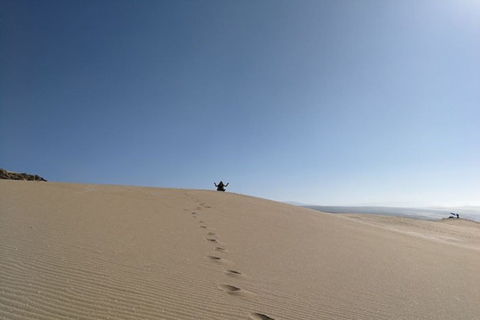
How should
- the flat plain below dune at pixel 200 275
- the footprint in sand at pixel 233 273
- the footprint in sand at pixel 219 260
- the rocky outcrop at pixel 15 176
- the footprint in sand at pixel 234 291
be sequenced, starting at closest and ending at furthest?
the flat plain below dune at pixel 200 275
the footprint in sand at pixel 234 291
the footprint in sand at pixel 233 273
the footprint in sand at pixel 219 260
the rocky outcrop at pixel 15 176

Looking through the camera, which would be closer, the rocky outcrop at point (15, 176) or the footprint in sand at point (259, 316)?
the footprint in sand at point (259, 316)

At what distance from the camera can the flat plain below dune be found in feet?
7.76

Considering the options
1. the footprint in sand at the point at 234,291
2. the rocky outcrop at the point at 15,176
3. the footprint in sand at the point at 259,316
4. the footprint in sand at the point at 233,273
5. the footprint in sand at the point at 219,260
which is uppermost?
the rocky outcrop at the point at 15,176

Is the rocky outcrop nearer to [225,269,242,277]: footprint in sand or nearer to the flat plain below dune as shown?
the flat plain below dune

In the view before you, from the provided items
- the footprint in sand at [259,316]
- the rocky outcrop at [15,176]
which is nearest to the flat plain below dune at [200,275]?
the footprint in sand at [259,316]

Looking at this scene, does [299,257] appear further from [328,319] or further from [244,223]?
[244,223]

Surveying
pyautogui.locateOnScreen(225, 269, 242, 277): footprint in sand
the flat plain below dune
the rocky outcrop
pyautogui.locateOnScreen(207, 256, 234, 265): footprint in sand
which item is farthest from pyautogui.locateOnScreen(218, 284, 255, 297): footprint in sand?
the rocky outcrop

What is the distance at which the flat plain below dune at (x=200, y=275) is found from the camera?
7.76 ft

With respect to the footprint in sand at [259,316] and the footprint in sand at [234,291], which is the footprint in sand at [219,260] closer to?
the footprint in sand at [234,291]

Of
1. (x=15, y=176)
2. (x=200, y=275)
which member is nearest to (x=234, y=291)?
(x=200, y=275)

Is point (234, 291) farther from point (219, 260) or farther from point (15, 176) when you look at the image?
point (15, 176)

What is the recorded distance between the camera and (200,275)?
10.5 ft

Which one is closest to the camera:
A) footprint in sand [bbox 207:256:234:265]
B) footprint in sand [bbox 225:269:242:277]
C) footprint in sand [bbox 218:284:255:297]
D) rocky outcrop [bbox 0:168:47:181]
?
footprint in sand [bbox 218:284:255:297]

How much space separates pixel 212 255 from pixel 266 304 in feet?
5.33
